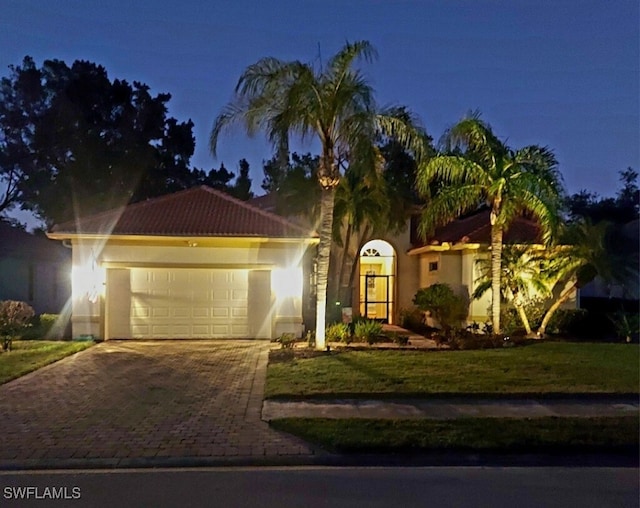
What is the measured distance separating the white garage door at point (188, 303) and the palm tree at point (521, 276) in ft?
22.4

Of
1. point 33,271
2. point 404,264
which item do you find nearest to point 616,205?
point 404,264

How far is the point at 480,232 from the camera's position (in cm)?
1917

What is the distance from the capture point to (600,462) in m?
6.89

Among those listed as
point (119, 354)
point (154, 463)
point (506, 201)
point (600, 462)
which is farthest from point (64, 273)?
point (600, 462)

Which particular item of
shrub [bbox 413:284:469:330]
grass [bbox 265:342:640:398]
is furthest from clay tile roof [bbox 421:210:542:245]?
grass [bbox 265:342:640:398]

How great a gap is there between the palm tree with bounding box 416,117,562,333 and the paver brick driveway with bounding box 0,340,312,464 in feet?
21.5

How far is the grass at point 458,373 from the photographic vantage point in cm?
1020

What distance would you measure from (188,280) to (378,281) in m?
8.34

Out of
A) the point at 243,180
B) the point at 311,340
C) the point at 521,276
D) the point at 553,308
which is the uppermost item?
the point at 243,180

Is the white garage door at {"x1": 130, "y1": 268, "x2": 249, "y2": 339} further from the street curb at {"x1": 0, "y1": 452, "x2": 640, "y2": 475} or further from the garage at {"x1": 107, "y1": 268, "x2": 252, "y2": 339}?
the street curb at {"x1": 0, "y1": 452, "x2": 640, "y2": 475}

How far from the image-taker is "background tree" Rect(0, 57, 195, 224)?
95.6 ft

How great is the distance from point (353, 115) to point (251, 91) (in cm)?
239

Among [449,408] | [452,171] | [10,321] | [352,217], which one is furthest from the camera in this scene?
[352,217]

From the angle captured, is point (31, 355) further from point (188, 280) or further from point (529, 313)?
point (529, 313)
